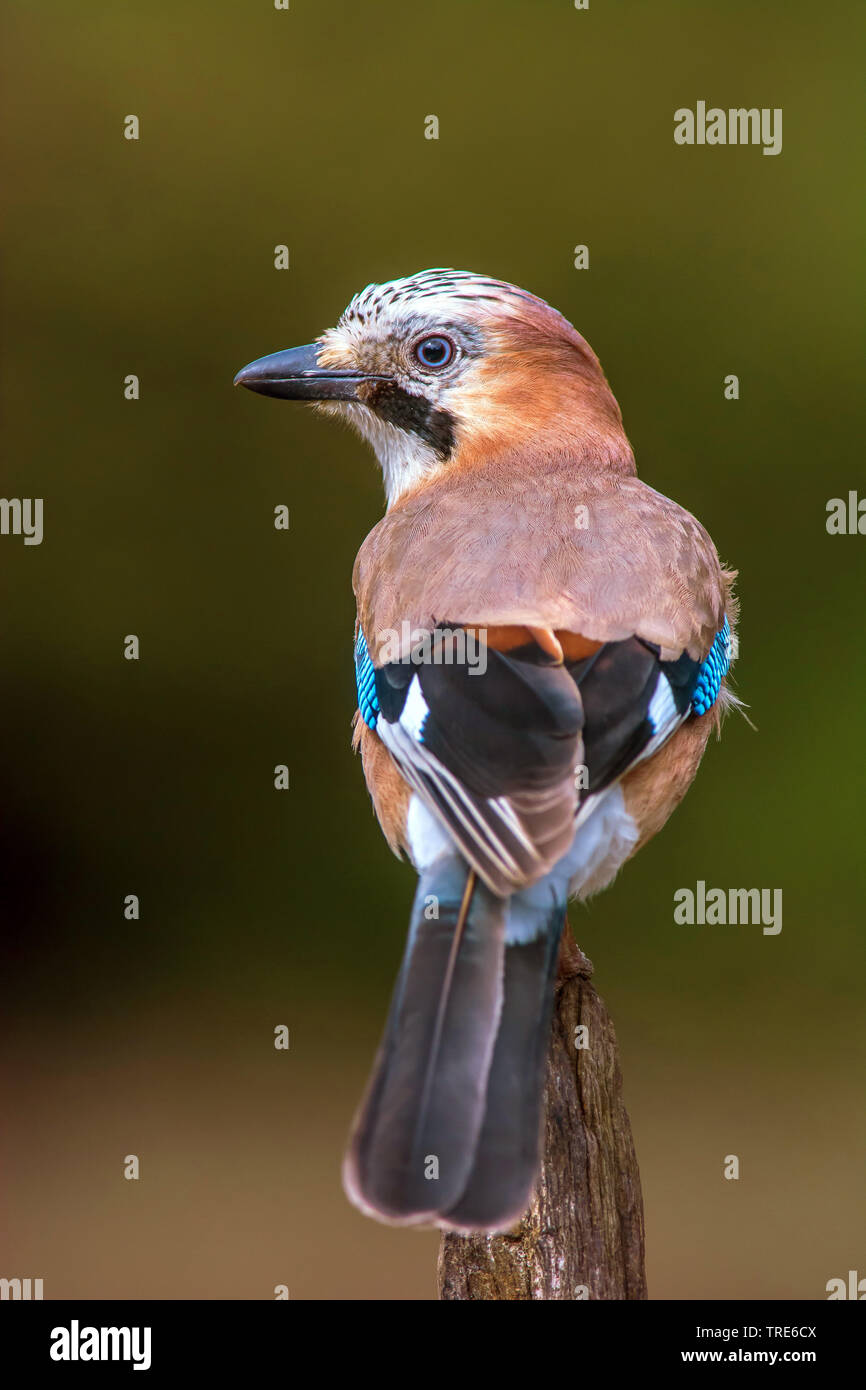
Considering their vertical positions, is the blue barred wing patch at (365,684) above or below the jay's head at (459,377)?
below

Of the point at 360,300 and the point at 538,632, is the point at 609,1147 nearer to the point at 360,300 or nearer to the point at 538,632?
the point at 538,632

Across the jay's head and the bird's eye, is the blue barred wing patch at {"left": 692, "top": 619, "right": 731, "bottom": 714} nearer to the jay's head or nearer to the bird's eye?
the jay's head

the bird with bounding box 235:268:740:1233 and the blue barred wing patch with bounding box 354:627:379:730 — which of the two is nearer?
the bird with bounding box 235:268:740:1233

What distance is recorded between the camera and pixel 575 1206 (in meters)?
2.91

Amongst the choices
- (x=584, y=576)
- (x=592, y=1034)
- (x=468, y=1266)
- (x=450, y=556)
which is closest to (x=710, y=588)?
(x=584, y=576)

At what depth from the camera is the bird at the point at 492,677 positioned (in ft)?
8.28

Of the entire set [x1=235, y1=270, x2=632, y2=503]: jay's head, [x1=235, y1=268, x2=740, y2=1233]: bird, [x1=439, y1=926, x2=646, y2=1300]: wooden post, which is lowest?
[x1=439, y1=926, x2=646, y2=1300]: wooden post

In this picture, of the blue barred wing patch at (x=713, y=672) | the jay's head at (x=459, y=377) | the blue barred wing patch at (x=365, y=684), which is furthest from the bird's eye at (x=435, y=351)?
the blue barred wing patch at (x=713, y=672)

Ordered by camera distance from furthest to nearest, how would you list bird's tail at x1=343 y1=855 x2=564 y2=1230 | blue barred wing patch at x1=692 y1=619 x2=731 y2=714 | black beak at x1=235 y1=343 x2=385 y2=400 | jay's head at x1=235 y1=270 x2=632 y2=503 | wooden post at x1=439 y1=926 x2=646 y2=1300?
1. black beak at x1=235 y1=343 x2=385 y2=400
2. jay's head at x1=235 y1=270 x2=632 y2=503
3. blue barred wing patch at x1=692 y1=619 x2=731 y2=714
4. wooden post at x1=439 y1=926 x2=646 y2=1300
5. bird's tail at x1=343 y1=855 x2=564 y2=1230

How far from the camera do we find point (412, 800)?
3234 millimetres

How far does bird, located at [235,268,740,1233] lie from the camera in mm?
2523

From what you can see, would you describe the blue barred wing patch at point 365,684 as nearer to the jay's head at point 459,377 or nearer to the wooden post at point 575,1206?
the jay's head at point 459,377

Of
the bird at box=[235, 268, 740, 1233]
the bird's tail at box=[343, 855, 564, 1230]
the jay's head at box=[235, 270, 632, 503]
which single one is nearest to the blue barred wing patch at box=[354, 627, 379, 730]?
the bird at box=[235, 268, 740, 1233]

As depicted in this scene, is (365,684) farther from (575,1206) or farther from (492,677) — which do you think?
(575,1206)
